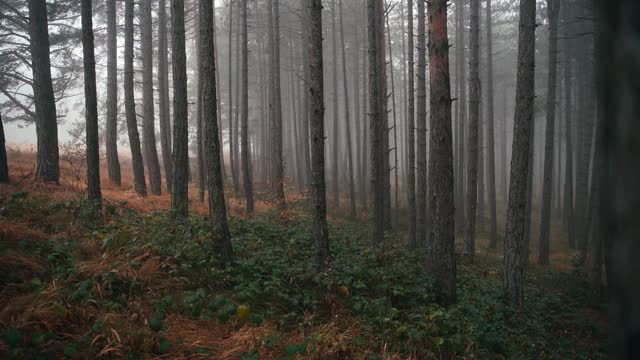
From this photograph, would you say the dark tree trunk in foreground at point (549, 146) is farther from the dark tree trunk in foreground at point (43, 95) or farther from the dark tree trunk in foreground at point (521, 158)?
the dark tree trunk in foreground at point (43, 95)

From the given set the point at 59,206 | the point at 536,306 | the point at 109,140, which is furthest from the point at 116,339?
the point at 109,140

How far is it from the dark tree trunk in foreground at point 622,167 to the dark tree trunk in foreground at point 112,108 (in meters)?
17.6

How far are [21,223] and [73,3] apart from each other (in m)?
15.8

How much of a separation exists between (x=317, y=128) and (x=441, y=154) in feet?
8.21

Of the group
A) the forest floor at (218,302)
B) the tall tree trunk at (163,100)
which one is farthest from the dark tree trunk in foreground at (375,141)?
the tall tree trunk at (163,100)

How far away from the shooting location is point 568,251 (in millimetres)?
18234

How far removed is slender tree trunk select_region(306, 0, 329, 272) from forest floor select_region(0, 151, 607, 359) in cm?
53

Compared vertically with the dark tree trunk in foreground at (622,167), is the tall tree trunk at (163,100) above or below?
above

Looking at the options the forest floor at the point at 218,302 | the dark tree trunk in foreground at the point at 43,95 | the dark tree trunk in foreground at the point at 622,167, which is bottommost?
the forest floor at the point at 218,302

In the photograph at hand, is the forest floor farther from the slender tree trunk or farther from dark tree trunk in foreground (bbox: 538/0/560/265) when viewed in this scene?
dark tree trunk in foreground (bbox: 538/0/560/265)

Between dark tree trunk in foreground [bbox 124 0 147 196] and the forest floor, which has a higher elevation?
dark tree trunk in foreground [bbox 124 0 147 196]

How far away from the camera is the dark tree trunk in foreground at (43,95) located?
37.0 feet

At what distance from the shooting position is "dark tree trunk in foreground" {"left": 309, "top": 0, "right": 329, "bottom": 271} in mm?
7961

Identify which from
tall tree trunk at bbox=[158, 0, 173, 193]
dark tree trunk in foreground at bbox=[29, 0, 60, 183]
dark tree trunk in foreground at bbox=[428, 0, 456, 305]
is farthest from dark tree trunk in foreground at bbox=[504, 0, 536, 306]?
tall tree trunk at bbox=[158, 0, 173, 193]
